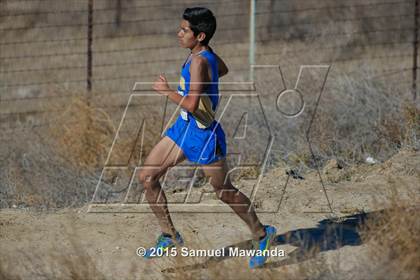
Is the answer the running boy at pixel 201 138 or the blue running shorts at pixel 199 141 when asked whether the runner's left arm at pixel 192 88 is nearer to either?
the running boy at pixel 201 138

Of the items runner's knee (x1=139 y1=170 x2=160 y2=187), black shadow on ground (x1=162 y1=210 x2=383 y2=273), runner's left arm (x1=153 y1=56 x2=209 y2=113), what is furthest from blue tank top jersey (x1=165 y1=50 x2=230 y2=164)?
black shadow on ground (x1=162 y1=210 x2=383 y2=273)

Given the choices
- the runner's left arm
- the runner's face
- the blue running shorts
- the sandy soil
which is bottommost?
the sandy soil

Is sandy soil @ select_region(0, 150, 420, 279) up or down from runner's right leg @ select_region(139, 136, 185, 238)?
down

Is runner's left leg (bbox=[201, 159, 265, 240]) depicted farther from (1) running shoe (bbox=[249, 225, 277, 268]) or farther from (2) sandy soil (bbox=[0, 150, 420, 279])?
(2) sandy soil (bbox=[0, 150, 420, 279])

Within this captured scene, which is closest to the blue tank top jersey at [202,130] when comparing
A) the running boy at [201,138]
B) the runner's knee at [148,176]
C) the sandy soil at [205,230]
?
the running boy at [201,138]

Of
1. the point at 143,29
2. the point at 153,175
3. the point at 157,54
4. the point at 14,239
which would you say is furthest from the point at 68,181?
the point at 143,29

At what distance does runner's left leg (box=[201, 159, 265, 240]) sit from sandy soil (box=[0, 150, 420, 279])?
0.24m

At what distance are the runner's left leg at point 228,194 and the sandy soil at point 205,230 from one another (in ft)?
0.79

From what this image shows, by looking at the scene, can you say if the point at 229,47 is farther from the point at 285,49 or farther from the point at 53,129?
the point at 53,129

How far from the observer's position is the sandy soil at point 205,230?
576cm

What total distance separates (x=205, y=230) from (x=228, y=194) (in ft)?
3.18

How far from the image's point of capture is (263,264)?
5.86 meters

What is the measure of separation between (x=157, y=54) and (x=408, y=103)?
25.8 ft

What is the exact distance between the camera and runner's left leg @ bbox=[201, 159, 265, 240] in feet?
19.3
